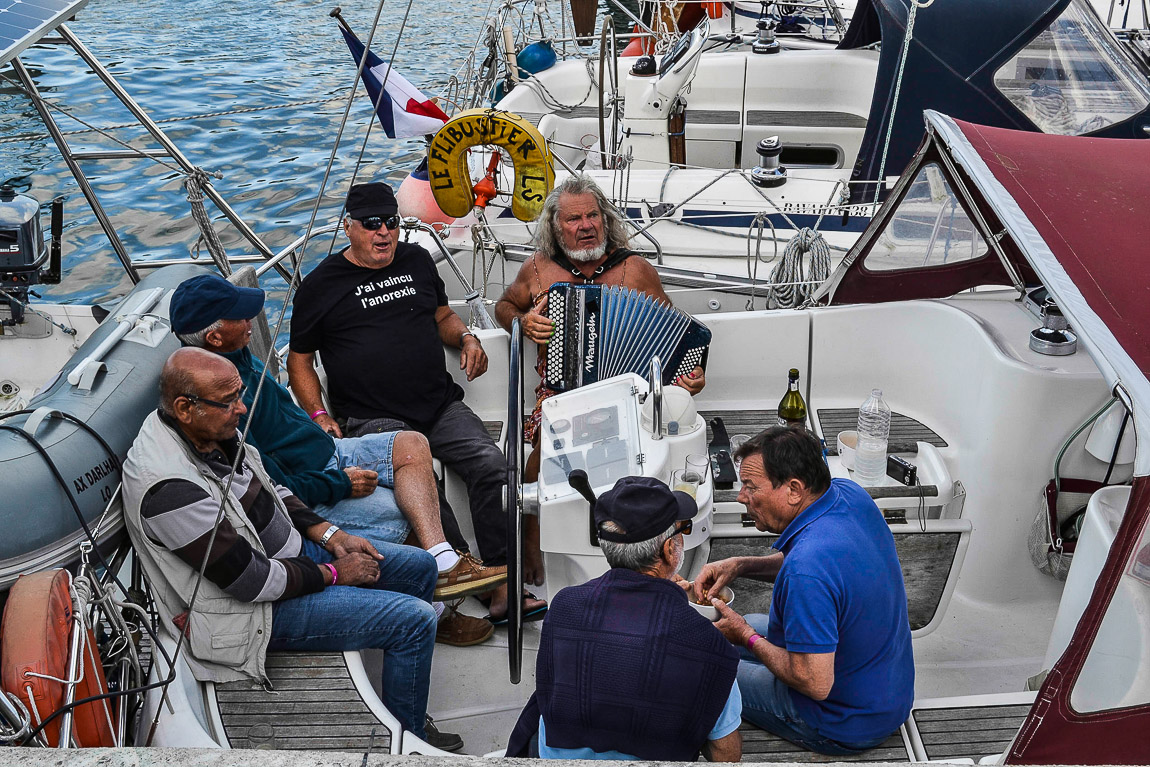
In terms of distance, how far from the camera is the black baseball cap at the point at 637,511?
1994 millimetres

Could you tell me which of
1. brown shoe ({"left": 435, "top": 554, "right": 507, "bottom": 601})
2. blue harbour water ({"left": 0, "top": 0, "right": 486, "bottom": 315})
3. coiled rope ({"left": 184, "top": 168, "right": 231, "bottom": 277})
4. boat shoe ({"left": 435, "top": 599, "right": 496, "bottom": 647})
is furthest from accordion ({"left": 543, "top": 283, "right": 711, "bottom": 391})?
blue harbour water ({"left": 0, "top": 0, "right": 486, "bottom": 315})

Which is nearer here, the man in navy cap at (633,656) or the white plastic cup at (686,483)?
the man in navy cap at (633,656)

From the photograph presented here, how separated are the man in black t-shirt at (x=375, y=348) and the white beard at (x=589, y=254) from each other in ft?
1.76

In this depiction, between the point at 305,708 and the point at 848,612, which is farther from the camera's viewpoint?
the point at 305,708

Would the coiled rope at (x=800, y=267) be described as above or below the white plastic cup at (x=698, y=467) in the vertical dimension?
below

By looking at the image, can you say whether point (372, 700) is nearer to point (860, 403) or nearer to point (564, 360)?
point (564, 360)

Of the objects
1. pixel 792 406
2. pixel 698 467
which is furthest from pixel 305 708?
pixel 792 406

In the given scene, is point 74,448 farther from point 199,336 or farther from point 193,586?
point 199,336

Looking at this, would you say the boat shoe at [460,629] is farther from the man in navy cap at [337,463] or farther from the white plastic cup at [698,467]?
the white plastic cup at [698,467]

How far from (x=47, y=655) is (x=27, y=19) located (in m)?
Answer: 1.67

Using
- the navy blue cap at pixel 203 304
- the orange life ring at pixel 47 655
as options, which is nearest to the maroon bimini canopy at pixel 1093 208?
the navy blue cap at pixel 203 304

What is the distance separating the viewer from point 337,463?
130 inches

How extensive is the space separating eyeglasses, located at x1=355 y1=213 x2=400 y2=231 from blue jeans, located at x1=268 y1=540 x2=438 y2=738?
1.48 metres

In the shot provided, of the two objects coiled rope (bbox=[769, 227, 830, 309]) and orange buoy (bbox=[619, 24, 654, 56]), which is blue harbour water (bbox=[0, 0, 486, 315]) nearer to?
orange buoy (bbox=[619, 24, 654, 56])
